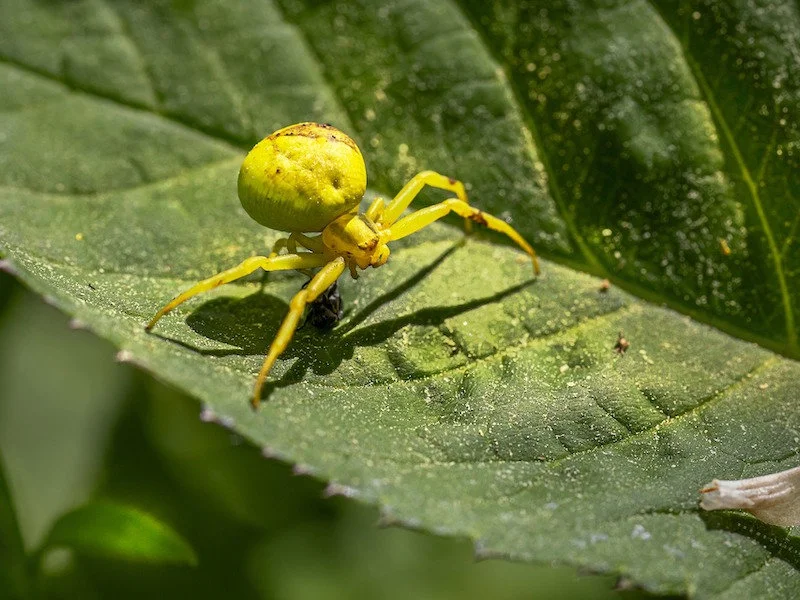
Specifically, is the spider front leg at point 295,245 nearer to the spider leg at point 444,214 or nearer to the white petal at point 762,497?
the spider leg at point 444,214

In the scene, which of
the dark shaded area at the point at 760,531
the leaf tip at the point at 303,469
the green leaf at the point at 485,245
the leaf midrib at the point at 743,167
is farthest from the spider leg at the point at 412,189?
the dark shaded area at the point at 760,531

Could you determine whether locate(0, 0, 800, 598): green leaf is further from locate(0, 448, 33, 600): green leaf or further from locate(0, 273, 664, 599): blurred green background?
locate(0, 273, 664, 599): blurred green background

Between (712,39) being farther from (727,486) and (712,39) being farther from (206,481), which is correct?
(206,481)

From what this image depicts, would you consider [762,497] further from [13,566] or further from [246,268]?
[13,566]

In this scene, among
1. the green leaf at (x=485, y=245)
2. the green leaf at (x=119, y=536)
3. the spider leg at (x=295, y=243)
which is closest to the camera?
the green leaf at (x=485, y=245)

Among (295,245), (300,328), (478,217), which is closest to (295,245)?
(295,245)

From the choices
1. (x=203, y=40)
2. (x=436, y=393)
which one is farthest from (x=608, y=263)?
(x=203, y=40)
